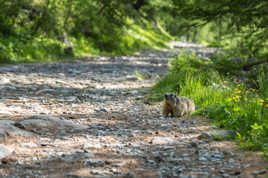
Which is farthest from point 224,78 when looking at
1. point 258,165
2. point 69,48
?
point 69,48

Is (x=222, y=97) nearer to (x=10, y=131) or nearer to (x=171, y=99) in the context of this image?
(x=171, y=99)

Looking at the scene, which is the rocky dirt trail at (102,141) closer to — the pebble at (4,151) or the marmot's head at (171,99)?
the pebble at (4,151)

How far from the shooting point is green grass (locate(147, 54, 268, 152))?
4.45 metres

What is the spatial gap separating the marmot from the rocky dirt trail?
176mm

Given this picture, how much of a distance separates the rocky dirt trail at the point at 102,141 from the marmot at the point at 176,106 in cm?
18

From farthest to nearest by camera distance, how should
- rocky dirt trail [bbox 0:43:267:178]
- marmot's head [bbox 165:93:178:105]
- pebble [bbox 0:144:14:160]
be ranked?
marmot's head [bbox 165:93:178:105] → pebble [bbox 0:144:14:160] → rocky dirt trail [bbox 0:43:267:178]

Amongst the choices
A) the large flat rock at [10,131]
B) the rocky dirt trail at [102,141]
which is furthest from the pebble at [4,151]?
the large flat rock at [10,131]

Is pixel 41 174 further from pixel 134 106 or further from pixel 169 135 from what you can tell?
pixel 134 106

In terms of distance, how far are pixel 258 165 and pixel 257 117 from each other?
1436 millimetres

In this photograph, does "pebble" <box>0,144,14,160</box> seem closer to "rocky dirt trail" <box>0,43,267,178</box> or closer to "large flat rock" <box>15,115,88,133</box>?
"rocky dirt trail" <box>0,43,267,178</box>

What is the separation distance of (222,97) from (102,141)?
10.2ft

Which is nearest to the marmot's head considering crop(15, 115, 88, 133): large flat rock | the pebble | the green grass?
the green grass

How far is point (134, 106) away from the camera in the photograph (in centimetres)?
726

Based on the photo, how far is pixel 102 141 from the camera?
4609 millimetres
